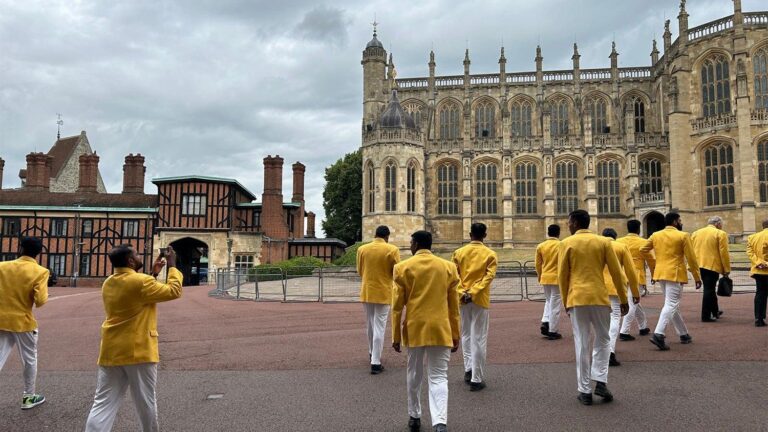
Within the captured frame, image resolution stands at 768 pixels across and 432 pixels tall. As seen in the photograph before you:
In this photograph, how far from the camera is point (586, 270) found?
5910 mm

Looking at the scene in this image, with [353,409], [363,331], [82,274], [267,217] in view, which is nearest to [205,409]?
[353,409]

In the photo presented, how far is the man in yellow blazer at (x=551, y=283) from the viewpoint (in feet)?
30.2

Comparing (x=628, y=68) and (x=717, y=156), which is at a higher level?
(x=628, y=68)

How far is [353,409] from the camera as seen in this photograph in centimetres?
573

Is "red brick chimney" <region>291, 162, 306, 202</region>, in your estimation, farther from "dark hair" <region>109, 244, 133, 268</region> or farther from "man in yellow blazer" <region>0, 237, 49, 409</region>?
"dark hair" <region>109, 244, 133, 268</region>

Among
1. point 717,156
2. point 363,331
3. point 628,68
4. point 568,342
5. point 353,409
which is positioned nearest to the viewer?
point 353,409

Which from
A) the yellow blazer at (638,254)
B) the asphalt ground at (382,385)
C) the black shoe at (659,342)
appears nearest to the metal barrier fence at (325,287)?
the asphalt ground at (382,385)

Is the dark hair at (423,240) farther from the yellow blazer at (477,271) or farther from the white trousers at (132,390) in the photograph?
the white trousers at (132,390)

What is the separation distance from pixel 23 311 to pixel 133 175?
37.7 m

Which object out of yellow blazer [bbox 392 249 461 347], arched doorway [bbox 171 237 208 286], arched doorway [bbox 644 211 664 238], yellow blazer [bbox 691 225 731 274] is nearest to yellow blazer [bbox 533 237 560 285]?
yellow blazer [bbox 691 225 731 274]

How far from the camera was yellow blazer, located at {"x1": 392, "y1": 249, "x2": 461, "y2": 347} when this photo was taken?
5.02 m

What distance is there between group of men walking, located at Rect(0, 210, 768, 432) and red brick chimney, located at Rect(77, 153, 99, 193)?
38873 millimetres

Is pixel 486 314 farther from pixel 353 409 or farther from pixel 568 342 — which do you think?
pixel 568 342

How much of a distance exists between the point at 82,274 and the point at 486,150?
3025cm
